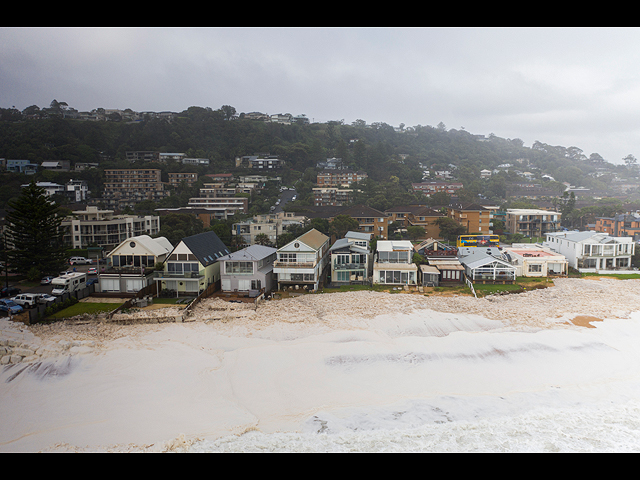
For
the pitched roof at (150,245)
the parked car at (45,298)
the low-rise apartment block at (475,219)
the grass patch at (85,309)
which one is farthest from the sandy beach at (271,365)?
the low-rise apartment block at (475,219)

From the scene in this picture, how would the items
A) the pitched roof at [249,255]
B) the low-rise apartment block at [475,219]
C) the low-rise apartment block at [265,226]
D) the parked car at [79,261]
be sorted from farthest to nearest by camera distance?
the low-rise apartment block at [265,226] → the low-rise apartment block at [475,219] → the parked car at [79,261] → the pitched roof at [249,255]

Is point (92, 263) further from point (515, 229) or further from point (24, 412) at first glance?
point (515, 229)

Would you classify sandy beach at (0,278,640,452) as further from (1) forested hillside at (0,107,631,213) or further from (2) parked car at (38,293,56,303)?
(1) forested hillside at (0,107,631,213)

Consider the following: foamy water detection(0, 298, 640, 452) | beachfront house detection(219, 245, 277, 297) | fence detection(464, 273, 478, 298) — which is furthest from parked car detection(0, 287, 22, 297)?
fence detection(464, 273, 478, 298)

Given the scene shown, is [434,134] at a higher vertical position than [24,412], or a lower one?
higher

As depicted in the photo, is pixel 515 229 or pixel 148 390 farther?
pixel 515 229

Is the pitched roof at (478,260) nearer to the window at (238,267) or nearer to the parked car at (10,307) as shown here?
the window at (238,267)
